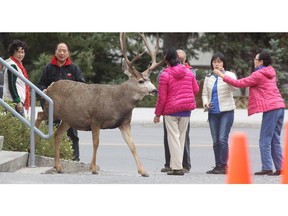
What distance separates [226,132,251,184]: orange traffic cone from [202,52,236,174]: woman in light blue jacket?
11.2 feet

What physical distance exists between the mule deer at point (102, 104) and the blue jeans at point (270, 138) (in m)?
1.45

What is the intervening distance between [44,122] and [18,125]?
1.74ft

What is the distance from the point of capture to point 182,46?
1045 inches

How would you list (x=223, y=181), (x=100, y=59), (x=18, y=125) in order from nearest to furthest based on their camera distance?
1. (x=223, y=181)
2. (x=18, y=125)
3. (x=100, y=59)

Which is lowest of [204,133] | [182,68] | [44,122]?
[204,133]

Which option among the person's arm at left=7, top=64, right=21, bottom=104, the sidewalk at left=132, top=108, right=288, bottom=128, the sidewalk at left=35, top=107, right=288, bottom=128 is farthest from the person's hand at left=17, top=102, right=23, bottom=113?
the sidewalk at left=132, top=108, right=288, bottom=128

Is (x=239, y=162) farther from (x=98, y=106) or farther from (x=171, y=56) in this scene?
(x=171, y=56)

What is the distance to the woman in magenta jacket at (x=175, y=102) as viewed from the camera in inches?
362

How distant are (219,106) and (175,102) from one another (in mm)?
659

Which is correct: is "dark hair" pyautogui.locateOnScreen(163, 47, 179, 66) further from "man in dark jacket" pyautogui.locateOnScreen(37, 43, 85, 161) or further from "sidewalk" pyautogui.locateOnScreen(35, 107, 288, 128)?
"sidewalk" pyautogui.locateOnScreen(35, 107, 288, 128)

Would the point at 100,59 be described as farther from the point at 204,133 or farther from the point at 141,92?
the point at 141,92

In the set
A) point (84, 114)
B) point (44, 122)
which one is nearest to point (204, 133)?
point (44, 122)

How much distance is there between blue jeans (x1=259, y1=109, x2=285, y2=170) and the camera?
9.43 m

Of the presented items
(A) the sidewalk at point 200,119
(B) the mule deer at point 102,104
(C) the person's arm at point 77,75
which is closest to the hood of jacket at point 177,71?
(B) the mule deer at point 102,104
